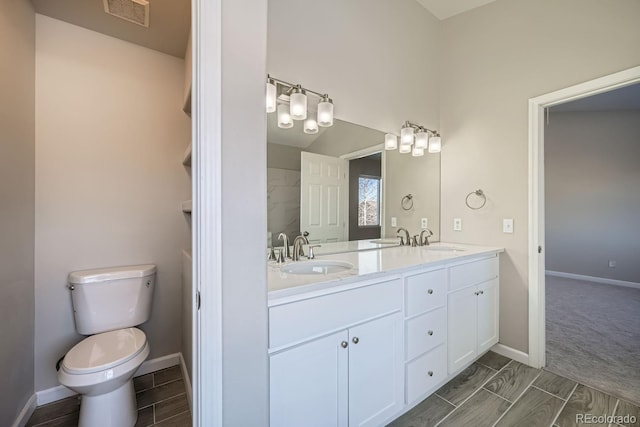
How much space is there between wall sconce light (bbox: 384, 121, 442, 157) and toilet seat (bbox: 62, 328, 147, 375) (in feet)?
7.17

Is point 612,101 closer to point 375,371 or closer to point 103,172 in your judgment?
point 375,371

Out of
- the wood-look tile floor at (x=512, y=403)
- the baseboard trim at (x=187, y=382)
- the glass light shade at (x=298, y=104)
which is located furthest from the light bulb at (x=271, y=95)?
the wood-look tile floor at (x=512, y=403)


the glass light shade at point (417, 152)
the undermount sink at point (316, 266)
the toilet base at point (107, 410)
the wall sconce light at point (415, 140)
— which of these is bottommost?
the toilet base at point (107, 410)

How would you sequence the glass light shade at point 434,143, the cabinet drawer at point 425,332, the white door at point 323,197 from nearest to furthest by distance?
1. the cabinet drawer at point 425,332
2. the white door at point 323,197
3. the glass light shade at point 434,143

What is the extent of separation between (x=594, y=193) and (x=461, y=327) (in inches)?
177

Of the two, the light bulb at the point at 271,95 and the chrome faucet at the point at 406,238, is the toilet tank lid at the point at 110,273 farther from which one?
the chrome faucet at the point at 406,238

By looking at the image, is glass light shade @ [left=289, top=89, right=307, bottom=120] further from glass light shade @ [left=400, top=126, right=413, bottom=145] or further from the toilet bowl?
the toilet bowl

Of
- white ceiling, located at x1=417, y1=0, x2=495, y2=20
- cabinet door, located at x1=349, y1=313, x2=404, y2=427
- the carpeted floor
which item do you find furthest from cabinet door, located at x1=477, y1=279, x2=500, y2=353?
white ceiling, located at x1=417, y1=0, x2=495, y2=20

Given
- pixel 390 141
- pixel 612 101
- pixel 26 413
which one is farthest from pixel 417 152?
pixel 612 101

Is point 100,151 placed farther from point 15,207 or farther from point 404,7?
point 404,7

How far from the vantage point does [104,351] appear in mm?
1437

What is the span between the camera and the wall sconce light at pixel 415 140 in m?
2.31

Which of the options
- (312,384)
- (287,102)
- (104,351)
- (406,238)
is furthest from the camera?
(406,238)

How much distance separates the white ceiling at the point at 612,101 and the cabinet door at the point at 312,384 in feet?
14.6
